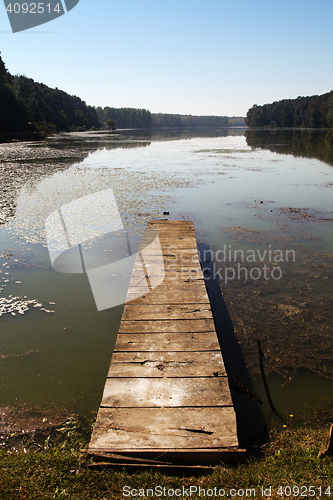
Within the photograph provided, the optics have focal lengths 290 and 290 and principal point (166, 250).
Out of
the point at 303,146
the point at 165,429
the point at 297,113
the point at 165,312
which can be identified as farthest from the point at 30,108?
the point at 297,113

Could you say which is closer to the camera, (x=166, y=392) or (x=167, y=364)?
(x=166, y=392)

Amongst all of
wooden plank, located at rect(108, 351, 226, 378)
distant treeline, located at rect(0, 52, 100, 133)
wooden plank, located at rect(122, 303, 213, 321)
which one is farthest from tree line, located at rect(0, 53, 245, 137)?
wooden plank, located at rect(108, 351, 226, 378)

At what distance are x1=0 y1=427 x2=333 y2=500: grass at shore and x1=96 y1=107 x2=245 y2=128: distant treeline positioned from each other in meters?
140

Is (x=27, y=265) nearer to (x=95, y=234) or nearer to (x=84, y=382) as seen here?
(x=95, y=234)

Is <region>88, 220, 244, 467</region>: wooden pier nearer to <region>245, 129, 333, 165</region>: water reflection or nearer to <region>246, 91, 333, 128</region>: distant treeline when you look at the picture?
<region>245, 129, 333, 165</region>: water reflection

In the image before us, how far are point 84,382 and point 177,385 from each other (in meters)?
1.29

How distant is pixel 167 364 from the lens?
9.50ft

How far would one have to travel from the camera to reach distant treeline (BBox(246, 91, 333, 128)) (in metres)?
81.7

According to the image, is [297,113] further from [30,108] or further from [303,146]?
[30,108]

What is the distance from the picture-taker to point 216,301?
5.04 m

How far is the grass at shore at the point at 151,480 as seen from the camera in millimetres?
1918

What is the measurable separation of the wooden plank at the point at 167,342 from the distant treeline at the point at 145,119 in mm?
138519

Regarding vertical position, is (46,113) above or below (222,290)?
above

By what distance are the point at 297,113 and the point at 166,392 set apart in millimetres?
122606
